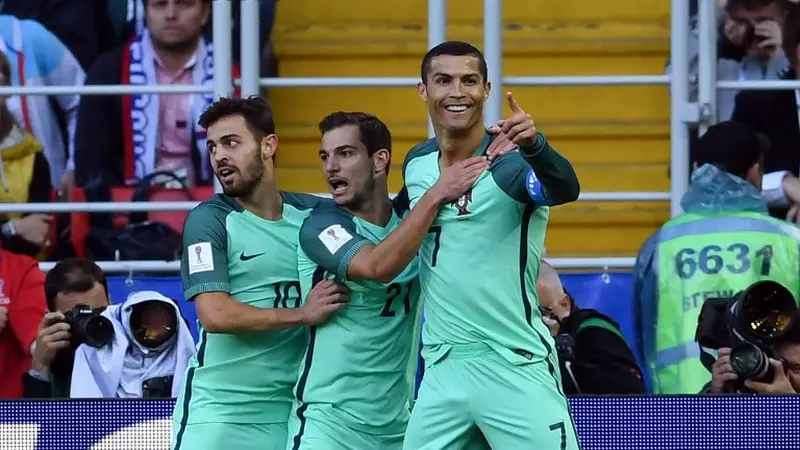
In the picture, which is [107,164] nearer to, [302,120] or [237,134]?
[302,120]

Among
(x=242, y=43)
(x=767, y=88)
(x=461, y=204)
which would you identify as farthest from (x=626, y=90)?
(x=461, y=204)

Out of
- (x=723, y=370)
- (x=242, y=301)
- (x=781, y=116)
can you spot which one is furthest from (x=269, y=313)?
(x=781, y=116)

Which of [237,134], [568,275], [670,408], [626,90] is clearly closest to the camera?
[237,134]

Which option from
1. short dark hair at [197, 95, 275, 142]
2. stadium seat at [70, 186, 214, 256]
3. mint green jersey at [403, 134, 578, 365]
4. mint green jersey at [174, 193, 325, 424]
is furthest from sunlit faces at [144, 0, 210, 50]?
mint green jersey at [403, 134, 578, 365]

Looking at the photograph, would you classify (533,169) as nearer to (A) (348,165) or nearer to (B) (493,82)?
(A) (348,165)

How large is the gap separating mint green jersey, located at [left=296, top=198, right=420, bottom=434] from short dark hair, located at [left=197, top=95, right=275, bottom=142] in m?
0.37

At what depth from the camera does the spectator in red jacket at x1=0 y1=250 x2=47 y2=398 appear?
7.92 m

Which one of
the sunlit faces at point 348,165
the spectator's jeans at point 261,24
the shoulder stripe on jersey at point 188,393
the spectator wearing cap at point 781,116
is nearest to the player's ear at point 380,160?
the sunlit faces at point 348,165

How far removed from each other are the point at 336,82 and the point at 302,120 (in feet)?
3.09

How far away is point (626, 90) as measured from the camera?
378 inches

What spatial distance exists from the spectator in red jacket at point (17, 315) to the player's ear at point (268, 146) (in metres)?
2.16

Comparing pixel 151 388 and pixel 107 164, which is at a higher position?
pixel 107 164

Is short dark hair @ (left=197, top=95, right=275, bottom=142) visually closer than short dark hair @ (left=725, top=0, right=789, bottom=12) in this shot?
Yes

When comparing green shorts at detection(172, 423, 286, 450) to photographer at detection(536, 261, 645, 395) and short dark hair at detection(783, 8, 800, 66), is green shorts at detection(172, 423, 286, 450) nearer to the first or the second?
photographer at detection(536, 261, 645, 395)
